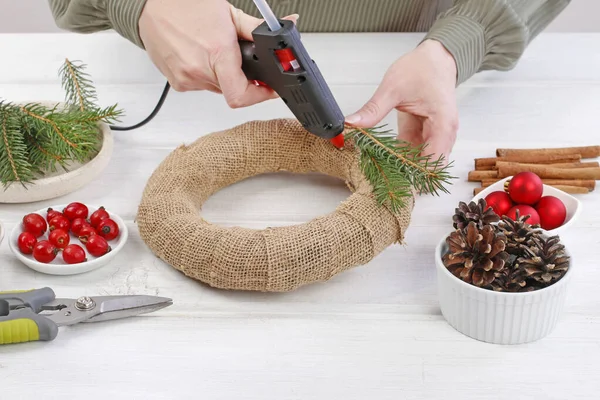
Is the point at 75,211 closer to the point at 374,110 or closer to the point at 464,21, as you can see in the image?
the point at 374,110

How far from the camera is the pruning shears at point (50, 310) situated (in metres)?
0.84

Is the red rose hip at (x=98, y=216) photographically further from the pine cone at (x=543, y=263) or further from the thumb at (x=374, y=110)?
the pine cone at (x=543, y=263)

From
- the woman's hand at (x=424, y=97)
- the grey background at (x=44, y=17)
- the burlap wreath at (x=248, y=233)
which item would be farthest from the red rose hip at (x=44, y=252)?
the grey background at (x=44, y=17)

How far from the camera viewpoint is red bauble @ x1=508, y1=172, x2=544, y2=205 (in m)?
1.03

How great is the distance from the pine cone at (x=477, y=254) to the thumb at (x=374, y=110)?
27 cm

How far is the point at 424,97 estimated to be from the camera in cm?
114

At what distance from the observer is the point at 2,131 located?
1.11m

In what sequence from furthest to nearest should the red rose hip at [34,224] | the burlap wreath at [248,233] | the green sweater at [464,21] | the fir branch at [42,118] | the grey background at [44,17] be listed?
the grey background at [44,17]
the green sweater at [464,21]
the fir branch at [42,118]
the red rose hip at [34,224]
the burlap wreath at [248,233]

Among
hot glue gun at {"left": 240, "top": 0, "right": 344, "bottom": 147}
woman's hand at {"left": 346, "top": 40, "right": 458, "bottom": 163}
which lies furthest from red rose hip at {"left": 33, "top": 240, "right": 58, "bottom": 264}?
woman's hand at {"left": 346, "top": 40, "right": 458, "bottom": 163}

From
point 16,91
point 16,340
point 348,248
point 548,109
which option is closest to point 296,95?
point 348,248

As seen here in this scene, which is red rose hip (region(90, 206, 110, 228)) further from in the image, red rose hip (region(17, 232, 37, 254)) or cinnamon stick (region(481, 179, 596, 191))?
cinnamon stick (region(481, 179, 596, 191))

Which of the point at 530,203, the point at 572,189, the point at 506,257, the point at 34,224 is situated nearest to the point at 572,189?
the point at 572,189

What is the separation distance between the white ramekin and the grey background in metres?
1.95

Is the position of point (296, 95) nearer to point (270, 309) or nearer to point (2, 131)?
point (270, 309)
